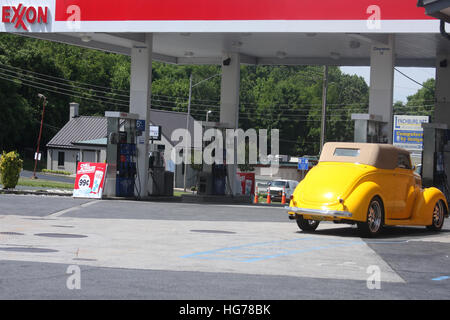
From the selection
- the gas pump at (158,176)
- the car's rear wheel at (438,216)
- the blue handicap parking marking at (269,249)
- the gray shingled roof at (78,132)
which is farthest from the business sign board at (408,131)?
the blue handicap parking marking at (269,249)

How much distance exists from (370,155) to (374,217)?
1.44m

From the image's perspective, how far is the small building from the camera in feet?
A: 279

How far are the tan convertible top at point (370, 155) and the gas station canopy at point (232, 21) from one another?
9140mm

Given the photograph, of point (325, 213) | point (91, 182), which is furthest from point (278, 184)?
point (325, 213)

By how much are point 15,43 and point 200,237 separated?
88031 millimetres

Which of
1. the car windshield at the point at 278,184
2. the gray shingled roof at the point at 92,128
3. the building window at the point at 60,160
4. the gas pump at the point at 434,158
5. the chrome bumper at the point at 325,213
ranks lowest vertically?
the car windshield at the point at 278,184

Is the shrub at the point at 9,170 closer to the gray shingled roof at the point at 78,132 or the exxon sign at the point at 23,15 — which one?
the exxon sign at the point at 23,15

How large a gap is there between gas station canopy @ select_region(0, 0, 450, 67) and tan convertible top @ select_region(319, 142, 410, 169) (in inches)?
360

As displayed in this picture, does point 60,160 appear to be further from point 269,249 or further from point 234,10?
point 269,249

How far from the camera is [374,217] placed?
1755 centimetres

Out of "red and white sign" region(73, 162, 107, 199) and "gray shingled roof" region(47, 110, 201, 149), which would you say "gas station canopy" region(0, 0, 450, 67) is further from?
"gray shingled roof" region(47, 110, 201, 149)

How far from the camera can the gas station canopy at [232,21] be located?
2672 centimetres

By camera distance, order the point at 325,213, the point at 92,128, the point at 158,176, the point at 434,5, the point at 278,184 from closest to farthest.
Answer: the point at 434,5
the point at 325,213
the point at 158,176
the point at 278,184
the point at 92,128
